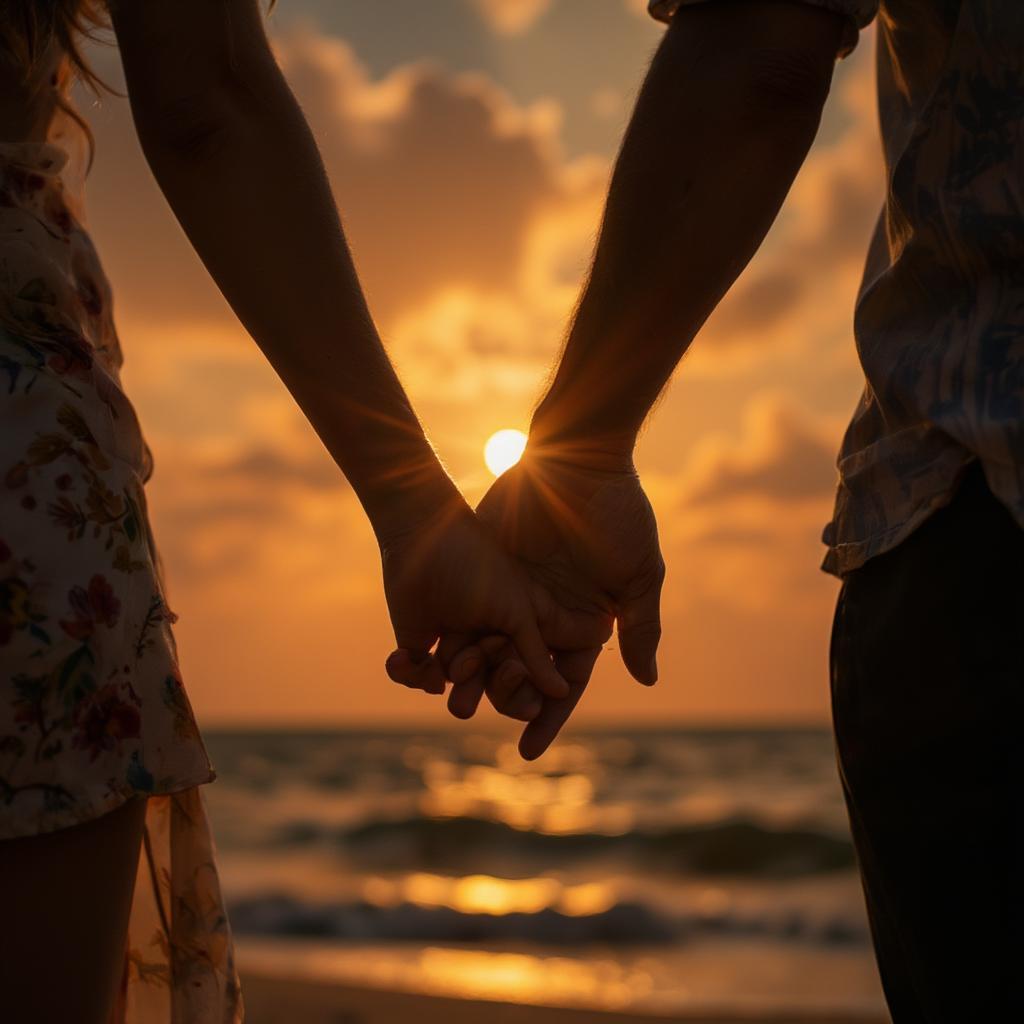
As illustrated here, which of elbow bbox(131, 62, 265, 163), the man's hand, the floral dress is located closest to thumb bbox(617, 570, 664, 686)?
the man's hand

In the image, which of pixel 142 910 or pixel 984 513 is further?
pixel 142 910

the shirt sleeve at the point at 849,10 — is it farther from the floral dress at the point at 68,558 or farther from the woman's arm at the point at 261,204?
the floral dress at the point at 68,558

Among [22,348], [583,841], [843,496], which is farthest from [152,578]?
[583,841]

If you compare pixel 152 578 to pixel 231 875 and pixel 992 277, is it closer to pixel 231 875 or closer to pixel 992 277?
pixel 992 277

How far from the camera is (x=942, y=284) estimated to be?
1.11 m

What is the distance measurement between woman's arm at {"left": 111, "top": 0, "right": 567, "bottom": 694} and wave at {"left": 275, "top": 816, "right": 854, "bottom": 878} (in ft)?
31.8

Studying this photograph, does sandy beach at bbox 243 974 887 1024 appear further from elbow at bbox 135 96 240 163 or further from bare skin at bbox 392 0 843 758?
elbow at bbox 135 96 240 163

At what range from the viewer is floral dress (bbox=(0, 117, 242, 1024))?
1092 mm

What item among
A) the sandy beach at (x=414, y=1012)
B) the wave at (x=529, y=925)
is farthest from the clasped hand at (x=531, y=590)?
the wave at (x=529, y=925)

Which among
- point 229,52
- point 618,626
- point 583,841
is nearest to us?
point 229,52

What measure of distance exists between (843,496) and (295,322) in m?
0.70

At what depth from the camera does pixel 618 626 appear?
5.74ft

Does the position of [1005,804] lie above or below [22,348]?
below

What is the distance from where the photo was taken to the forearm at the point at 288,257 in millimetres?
1419
